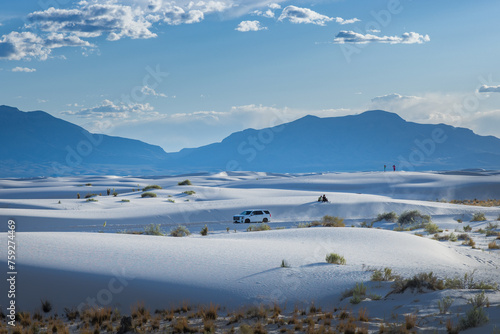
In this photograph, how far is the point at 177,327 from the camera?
9.15m

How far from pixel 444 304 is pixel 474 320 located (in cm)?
113

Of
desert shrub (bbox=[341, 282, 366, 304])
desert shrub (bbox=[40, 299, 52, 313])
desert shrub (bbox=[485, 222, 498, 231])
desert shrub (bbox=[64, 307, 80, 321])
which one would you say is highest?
desert shrub (bbox=[341, 282, 366, 304])

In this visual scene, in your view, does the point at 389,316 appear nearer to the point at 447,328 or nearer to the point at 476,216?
the point at 447,328

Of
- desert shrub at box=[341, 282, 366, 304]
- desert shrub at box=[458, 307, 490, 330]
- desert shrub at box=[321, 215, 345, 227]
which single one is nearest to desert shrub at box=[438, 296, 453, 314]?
desert shrub at box=[458, 307, 490, 330]

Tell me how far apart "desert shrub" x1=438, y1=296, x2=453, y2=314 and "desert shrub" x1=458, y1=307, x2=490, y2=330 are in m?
0.84

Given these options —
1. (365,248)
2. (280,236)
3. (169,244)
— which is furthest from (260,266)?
(280,236)

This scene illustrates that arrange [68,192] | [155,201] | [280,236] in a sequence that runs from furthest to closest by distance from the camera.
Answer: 1. [68,192]
2. [155,201]
3. [280,236]

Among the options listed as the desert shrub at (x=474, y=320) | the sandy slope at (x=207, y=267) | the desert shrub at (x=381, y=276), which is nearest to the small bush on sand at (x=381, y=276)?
the desert shrub at (x=381, y=276)

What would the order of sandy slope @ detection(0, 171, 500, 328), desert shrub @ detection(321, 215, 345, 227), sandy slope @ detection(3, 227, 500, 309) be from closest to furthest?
sandy slope @ detection(0, 171, 500, 328)
sandy slope @ detection(3, 227, 500, 309)
desert shrub @ detection(321, 215, 345, 227)

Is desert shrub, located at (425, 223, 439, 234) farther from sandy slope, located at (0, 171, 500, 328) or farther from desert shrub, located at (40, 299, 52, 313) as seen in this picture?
desert shrub, located at (40, 299, 52, 313)

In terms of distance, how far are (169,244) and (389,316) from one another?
8.75 meters

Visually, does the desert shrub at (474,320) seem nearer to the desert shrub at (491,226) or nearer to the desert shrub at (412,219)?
the desert shrub at (491,226)

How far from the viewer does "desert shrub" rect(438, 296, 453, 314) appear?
9148 mm

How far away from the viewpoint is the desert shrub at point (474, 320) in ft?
26.7
